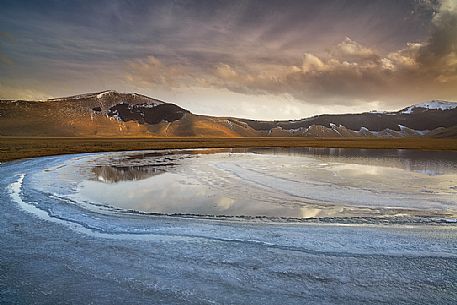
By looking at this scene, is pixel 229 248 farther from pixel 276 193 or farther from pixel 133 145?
pixel 133 145

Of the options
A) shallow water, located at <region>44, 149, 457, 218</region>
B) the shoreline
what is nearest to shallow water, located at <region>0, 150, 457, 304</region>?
shallow water, located at <region>44, 149, 457, 218</region>

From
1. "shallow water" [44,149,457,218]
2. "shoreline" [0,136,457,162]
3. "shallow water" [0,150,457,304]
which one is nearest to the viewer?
"shallow water" [0,150,457,304]

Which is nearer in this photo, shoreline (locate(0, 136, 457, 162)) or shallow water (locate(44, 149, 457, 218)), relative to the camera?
shallow water (locate(44, 149, 457, 218))

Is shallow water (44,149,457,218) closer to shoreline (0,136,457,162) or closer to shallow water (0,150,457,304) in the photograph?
shallow water (0,150,457,304)

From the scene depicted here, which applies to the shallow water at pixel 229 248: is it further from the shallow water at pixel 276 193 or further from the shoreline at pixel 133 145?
the shoreline at pixel 133 145

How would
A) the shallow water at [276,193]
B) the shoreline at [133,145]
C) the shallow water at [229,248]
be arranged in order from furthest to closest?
the shoreline at [133,145]
the shallow water at [276,193]
the shallow water at [229,248]

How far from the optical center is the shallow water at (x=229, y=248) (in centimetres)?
548

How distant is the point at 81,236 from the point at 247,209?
541 centimetres

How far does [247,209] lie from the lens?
1188cm

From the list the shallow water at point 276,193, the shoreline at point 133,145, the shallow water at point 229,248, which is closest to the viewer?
the shallow water at point 229,248

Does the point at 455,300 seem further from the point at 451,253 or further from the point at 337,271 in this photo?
the point at 451,253

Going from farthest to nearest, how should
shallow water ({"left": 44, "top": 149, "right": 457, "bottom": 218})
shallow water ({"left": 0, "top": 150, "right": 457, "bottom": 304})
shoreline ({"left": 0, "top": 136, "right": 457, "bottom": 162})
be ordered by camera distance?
1. shoreline ({"left": 0, "top": 136, "right": 457, "bottom": 162})
2. shallow water ({"left": 44, "top": 149, "right": 457, "bottom": 218})
3. shallow water ({"left": 0, "top": 150, "right": 457, "bottom": 304})

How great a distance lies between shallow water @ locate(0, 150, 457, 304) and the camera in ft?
18.0

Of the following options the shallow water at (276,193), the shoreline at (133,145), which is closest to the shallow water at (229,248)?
the shallow water at (276,193)
